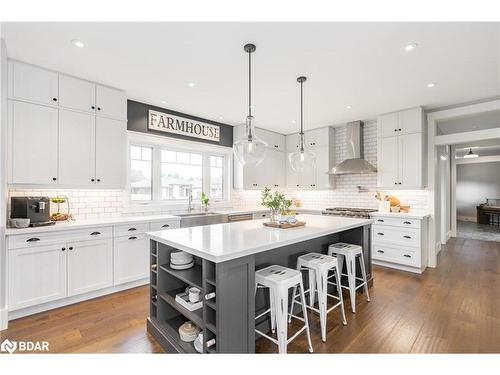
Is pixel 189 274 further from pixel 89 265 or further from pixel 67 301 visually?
pixel 67 301

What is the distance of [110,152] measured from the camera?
3.31 m

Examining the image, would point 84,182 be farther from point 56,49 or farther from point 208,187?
point 208,187

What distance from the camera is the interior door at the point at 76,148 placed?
2.92m

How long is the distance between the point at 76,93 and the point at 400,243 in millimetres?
5077

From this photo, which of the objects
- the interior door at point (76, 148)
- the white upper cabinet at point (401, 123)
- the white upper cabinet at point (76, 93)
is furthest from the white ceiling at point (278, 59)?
the interior door at point (76, 148)

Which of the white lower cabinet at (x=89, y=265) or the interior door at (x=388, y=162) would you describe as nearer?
the white lower cabinet at (x=89, y=265)

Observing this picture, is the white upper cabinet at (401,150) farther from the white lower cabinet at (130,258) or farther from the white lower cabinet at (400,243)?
the white lower cabinet at (130,258)

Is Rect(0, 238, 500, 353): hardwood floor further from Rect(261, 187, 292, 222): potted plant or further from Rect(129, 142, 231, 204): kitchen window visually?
Rect(129, 142, 231, 204): kitchen window

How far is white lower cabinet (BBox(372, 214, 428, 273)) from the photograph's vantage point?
3.84 meters

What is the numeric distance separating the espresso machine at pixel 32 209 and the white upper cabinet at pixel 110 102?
1272 millimetres

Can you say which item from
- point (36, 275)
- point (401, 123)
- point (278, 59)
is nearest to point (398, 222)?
point (401, 123)
